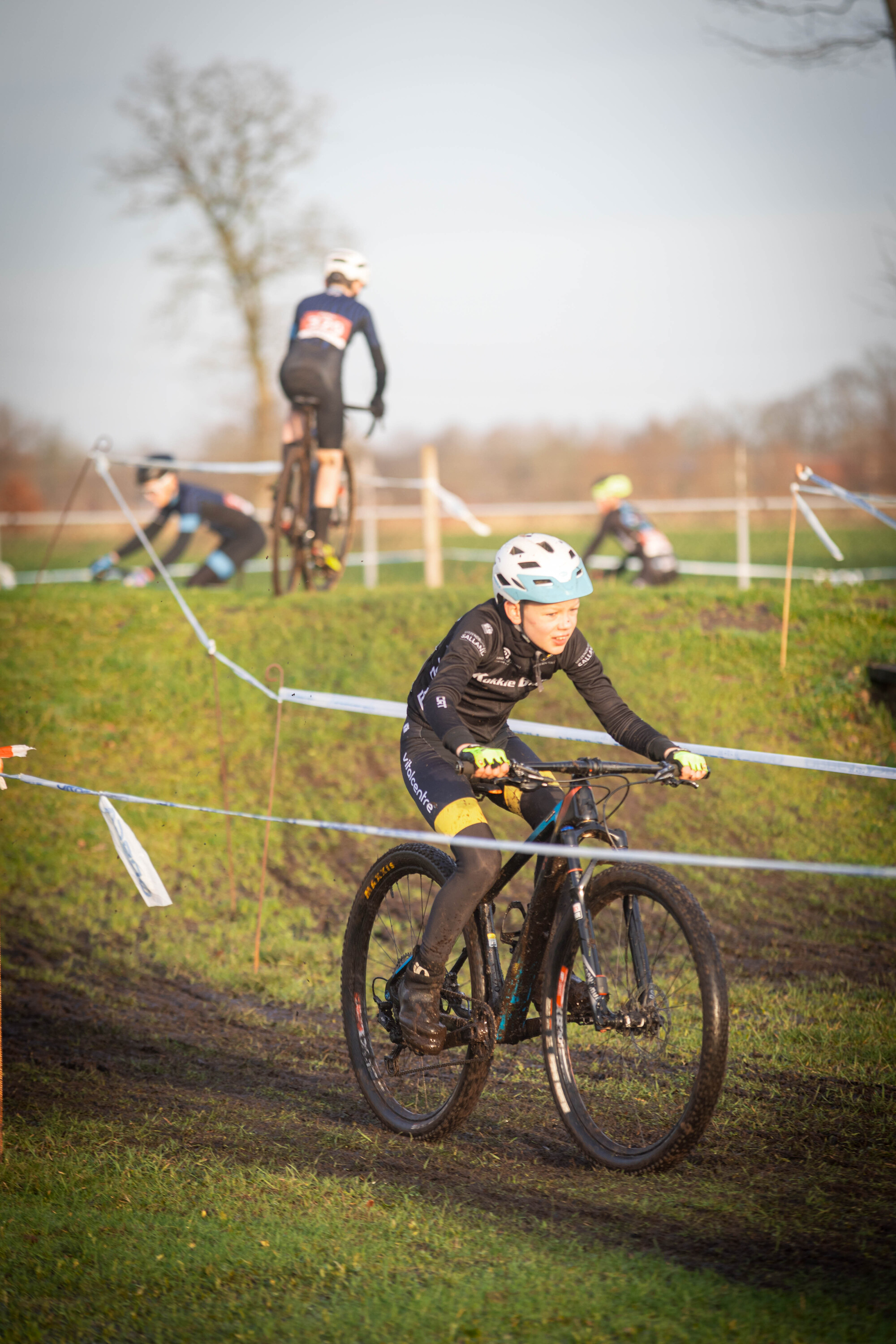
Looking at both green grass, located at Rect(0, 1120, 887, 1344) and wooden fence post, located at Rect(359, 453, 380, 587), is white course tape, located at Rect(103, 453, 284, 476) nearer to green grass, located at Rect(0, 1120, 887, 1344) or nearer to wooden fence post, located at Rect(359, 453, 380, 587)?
wooden fence post, located at Rect(359, 453, 380, 587)

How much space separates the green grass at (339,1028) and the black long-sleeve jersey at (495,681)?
1.54 metres

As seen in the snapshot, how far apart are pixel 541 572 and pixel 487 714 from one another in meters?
0.75

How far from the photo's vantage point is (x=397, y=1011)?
491 centimetres

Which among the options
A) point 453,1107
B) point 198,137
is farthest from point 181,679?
point 198,137

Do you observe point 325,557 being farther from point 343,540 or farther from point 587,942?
point 587,942

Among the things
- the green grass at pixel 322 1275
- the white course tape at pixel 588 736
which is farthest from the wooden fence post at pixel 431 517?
the green grass at pixel 322 1275

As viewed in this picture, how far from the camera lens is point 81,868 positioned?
884 centimetres

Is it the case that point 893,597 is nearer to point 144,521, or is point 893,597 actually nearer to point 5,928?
point 5,928

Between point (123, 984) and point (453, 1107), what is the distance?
3154 millimetres

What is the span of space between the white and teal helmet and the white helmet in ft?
23.3

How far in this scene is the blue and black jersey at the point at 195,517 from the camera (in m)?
13.3

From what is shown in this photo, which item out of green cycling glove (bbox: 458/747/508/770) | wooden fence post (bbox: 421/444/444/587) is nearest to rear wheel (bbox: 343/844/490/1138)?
green cycling glove (bbox: 458/747/508/770)

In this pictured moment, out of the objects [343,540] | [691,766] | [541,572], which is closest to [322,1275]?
[691,766]

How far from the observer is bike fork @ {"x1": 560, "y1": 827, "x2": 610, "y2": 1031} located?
4.17 metres
